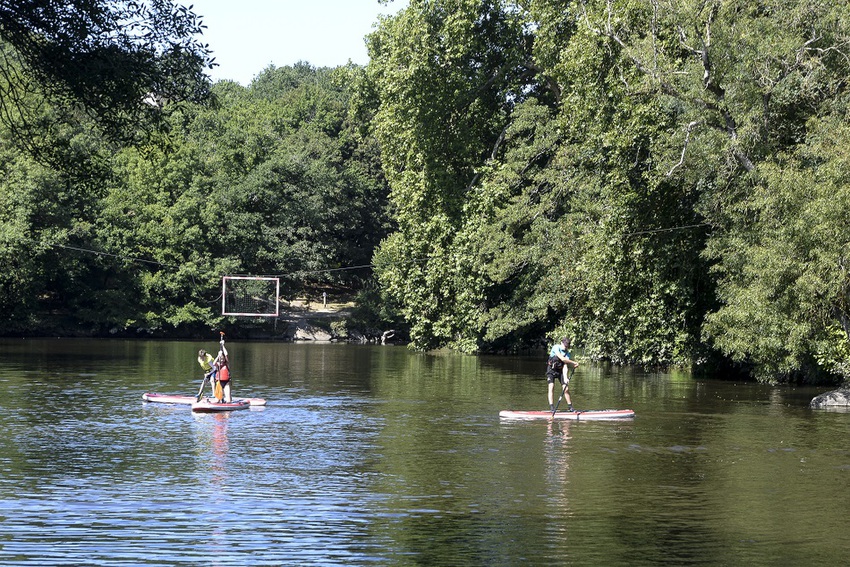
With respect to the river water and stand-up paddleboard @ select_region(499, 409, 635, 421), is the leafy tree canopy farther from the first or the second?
stand-up paddleboard @ select_region(499, 409, 635, 421)

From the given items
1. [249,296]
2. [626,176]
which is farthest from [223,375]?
[249,296]

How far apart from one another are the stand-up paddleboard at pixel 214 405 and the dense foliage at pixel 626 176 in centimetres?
1448

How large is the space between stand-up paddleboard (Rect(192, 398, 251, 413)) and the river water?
42 centimetres

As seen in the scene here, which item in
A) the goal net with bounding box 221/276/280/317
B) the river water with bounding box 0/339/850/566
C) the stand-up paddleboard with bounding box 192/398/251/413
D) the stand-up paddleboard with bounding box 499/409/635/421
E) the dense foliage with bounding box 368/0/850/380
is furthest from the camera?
the goal net with bounding box 221/276/280/317

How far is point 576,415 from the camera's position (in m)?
29.6

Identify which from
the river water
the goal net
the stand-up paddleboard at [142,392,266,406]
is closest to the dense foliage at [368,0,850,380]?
the river water

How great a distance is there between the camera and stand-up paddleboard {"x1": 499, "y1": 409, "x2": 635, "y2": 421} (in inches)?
1160

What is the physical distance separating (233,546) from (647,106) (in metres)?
27.0

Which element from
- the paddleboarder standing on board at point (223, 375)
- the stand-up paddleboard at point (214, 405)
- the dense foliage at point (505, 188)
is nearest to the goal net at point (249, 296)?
the dense foliage at point (505, 188)

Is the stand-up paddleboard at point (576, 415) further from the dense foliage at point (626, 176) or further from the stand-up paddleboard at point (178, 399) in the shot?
the stand-up paddleboard at point (178, 399)

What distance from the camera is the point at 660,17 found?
122 feet

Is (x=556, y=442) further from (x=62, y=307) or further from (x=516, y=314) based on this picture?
(x=62, y=307)

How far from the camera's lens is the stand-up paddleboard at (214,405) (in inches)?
1197

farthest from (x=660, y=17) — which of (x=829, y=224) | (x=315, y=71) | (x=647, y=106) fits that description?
(x=315, y=71)
